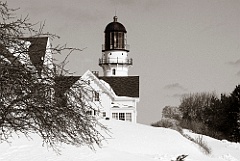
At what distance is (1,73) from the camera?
852 cm

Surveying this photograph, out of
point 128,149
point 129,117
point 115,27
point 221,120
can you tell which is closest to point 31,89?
point 128,149

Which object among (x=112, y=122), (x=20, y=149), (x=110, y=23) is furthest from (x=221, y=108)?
(x=20, y=149)

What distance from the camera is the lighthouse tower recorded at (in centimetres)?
4722

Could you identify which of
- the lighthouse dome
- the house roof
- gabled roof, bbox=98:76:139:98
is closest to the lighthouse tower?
the lighthouse dome

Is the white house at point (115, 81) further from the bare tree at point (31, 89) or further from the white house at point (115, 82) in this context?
the bare tree at point (31, 89)

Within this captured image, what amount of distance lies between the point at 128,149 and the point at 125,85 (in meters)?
21.8

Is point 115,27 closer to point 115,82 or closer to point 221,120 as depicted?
point 115,82

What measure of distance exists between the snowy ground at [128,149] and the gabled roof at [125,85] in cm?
1233

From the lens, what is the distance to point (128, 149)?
19.5 meters

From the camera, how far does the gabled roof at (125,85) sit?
133ft

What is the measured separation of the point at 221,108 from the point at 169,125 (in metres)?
10.6

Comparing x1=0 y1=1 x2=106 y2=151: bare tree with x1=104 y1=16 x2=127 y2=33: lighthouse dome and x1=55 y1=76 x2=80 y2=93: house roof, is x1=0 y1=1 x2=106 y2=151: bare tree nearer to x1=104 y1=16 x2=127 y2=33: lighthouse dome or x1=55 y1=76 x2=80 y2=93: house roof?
x1=55 y1=76 x2=80 y2=93: house roof

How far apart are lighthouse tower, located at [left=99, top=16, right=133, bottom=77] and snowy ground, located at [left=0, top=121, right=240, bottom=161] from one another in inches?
765

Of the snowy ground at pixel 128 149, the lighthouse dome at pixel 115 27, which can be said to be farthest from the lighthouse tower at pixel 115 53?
the snowy ground at pixel 128 149
